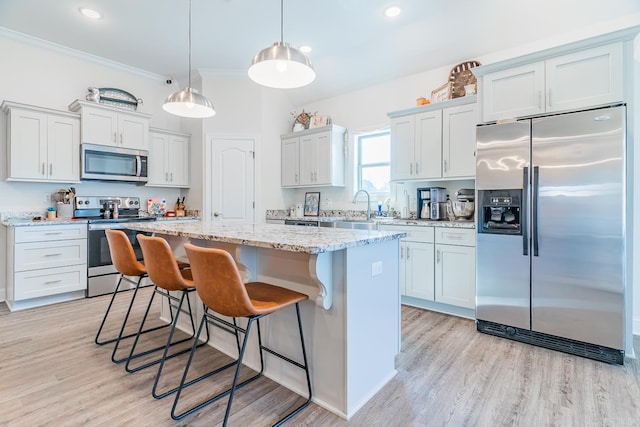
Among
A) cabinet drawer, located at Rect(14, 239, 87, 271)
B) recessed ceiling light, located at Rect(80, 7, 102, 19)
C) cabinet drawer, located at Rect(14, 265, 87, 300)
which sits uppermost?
recessed ceiling light, located at Rect(80, 7, 102, 19)

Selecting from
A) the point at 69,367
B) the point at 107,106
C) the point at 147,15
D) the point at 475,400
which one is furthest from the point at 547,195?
the point at 107,106

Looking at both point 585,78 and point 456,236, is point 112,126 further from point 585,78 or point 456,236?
point 585,78

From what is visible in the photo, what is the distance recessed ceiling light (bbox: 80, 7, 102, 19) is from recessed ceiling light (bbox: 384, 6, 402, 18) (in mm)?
3008

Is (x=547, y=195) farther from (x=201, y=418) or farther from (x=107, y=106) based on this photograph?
(x=107, y=106)

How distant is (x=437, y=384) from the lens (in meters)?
2.04

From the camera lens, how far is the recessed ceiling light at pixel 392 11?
323 centimetres

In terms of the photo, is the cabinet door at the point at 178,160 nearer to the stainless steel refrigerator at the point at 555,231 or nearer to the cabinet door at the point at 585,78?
the stainless steel refrigerator at the point at 555,231

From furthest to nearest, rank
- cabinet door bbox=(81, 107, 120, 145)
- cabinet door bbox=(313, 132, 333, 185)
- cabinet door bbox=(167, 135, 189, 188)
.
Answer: cabinet door bbox=(167, 135, 189, 188), cabinet door bbox=(313, 132, 333, 185), cabinet door bbox=(81, 107, 120, 145)

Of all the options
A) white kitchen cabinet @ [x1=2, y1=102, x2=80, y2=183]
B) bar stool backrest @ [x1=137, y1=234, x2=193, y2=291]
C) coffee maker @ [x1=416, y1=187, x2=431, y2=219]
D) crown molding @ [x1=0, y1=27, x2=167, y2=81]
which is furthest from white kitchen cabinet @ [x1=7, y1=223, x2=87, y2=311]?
coffee maker @ [x1=416, y1=187, x2=431, y2=219]

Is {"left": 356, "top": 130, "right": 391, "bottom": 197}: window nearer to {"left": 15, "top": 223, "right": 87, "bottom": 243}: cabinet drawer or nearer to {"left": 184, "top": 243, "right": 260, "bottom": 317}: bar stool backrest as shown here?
{"left": 184, "top": 243, "right": 260, "bottom": 317}: bar stool backrest

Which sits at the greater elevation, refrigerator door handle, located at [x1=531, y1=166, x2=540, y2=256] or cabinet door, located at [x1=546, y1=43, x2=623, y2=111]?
cabinet door, located at [x1=546, y1=43, x2=623, y2=111]

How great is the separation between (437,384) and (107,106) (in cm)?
471

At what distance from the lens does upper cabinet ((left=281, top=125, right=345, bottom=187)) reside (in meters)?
4.68

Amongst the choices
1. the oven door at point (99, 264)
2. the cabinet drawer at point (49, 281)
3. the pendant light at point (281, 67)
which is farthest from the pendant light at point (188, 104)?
the cabinet drawer at point (49, 281)
